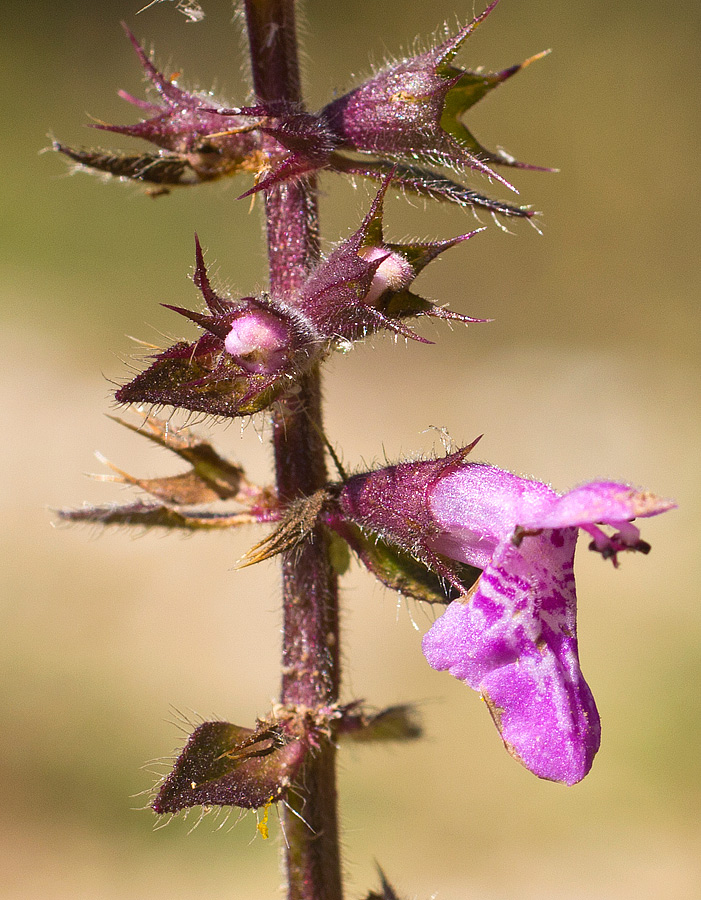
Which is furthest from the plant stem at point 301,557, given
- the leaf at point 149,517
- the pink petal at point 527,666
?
the pink petal at point 527,666

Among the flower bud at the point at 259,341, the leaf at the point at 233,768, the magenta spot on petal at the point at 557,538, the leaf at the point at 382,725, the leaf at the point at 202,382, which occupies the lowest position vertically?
the leaf at the point at 233,768

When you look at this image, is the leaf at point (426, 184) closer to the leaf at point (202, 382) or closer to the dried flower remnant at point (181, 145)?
the dried flower remnant at point (181, 145)

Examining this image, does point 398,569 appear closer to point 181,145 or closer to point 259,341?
point 259,341

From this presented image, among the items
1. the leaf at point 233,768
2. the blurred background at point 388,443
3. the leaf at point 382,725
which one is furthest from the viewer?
the blurred background at point 388,443

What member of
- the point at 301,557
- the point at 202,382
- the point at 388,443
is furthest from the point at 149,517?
the point at 388,443

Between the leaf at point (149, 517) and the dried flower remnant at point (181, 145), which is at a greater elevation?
the dried flower remnant at point (181, 145)

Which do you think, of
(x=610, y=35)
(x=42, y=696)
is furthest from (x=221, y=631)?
(x=610, y=35)

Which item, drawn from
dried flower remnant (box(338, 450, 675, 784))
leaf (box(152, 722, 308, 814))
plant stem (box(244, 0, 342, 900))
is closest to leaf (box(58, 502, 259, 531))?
plant stem (box(244, 0, 342, 900))

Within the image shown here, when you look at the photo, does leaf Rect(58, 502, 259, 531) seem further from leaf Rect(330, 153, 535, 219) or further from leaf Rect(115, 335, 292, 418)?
leaf Rect(330, 153, 535, 219)
